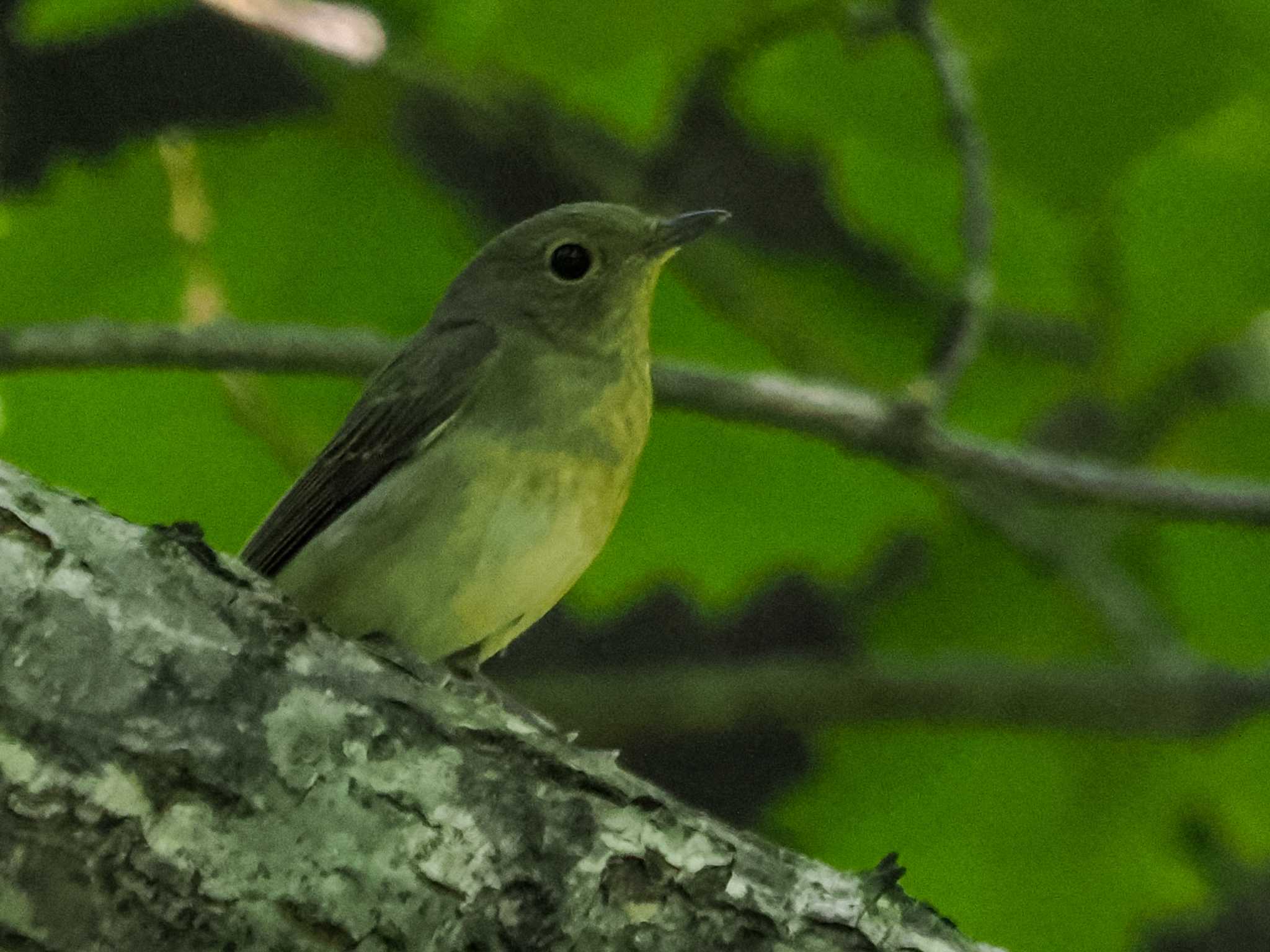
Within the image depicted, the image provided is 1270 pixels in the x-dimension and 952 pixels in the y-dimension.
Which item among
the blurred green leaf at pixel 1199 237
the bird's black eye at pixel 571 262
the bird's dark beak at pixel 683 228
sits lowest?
the bird's black eye at pixel 571 262

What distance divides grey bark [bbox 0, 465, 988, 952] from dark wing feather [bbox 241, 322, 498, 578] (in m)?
1.29

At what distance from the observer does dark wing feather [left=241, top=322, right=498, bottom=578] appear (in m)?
4.19

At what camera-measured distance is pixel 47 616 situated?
2.60 m

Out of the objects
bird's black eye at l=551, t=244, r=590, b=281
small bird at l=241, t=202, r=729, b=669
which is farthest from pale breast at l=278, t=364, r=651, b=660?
bird's black eye at l=551, t=244, r=590, b=281

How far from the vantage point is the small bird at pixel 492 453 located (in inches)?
155

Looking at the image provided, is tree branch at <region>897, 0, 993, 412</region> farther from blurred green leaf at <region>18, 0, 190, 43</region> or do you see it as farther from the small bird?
blurred green leaf at <region>18, 0, 190, 43</region>

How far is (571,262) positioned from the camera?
4.62 metres

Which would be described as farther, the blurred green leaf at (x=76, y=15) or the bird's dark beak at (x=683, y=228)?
the bird's dark beak at (x=683, y=228)

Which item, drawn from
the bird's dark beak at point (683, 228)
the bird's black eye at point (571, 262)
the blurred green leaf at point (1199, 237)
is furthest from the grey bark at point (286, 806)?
the blurred green leaf at point (1199, 237)

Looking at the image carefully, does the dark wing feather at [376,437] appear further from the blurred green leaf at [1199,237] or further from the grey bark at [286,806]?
the blurred green leaf at [1199,237]

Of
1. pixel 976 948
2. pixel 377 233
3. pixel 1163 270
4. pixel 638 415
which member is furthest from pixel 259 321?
pixel 976 948

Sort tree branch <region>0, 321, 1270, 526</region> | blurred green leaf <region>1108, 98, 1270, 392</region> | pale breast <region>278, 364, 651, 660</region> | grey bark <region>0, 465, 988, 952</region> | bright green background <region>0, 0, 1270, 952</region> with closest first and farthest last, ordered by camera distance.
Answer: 1. grey bark <region>0, 465, 988, 952</region>
2. pale breast <region>278, 364, 651, 660</region>
3. tree branch <region>0, 321, 1270, 526</region>
4. bright green background <region>0, 0, 1270, 952</region>
5. blurred green leaf <region>1108, 98, 1270, 392</region>

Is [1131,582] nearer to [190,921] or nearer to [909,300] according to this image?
[909,300]

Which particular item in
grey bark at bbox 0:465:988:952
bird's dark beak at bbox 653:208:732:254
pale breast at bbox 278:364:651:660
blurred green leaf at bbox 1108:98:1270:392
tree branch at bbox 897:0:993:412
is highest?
blurred green leaf at bbox 1108:98:1270:392
